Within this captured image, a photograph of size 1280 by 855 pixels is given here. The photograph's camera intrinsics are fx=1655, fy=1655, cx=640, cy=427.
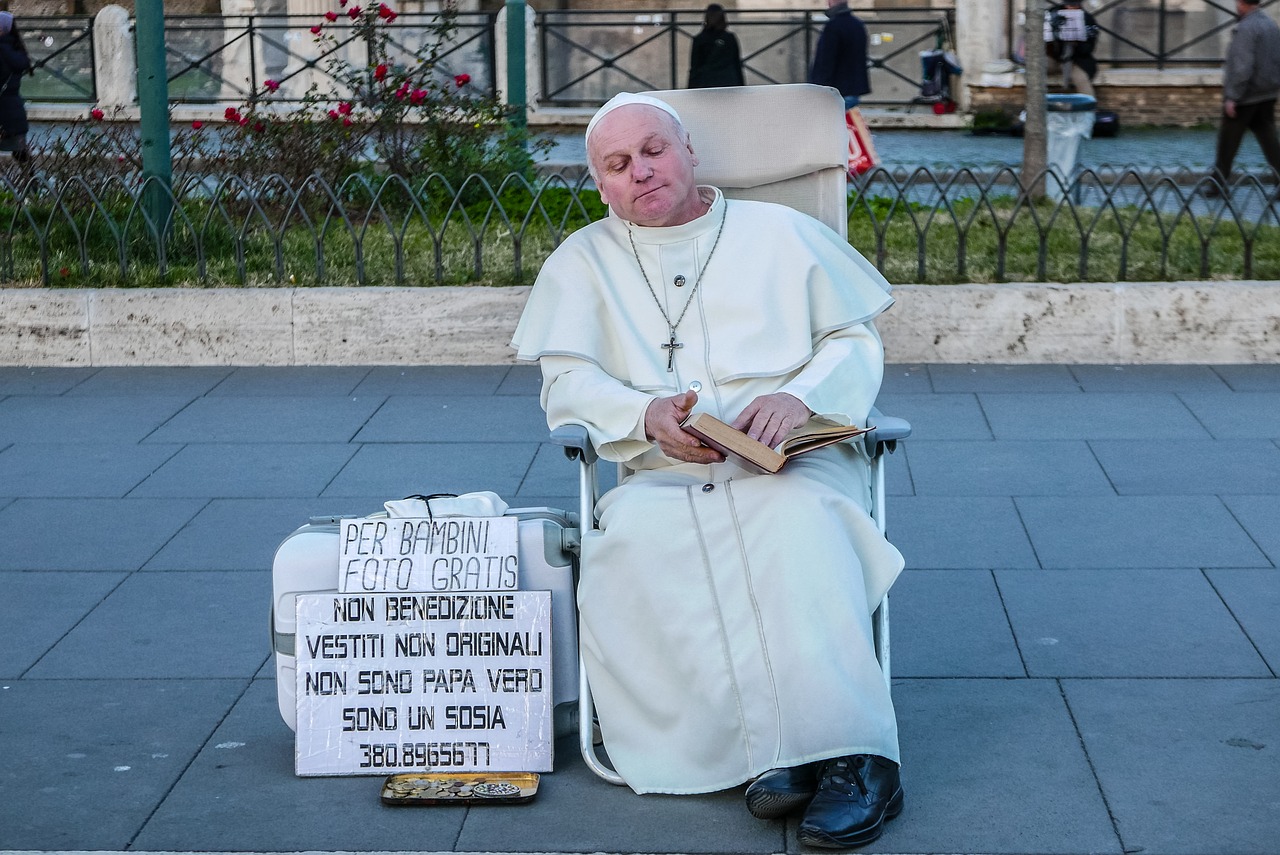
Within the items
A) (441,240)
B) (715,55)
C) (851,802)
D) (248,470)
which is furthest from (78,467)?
(715,55)

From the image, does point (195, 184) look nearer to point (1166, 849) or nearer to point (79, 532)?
point (79, 532)

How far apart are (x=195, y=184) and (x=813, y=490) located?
6.37 m

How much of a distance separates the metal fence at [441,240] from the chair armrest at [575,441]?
374 centimetres

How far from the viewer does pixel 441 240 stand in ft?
26.3

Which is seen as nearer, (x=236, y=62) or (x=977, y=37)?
(x=977, y=37)

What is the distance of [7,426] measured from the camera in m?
6.85

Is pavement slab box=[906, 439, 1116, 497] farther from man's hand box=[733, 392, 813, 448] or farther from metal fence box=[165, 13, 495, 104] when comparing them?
metal fence box=[165, 13, 495, 104]

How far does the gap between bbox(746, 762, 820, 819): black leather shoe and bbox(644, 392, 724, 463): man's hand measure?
2.20 feet

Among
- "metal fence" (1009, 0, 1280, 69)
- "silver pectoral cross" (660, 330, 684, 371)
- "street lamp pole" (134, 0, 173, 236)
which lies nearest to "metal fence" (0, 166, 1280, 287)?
"street lamp pole" (134, 0, 173, 236)

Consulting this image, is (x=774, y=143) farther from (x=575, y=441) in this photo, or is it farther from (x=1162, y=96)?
(x=1162, y=96)

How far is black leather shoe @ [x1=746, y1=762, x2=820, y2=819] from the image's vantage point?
3.30 metres

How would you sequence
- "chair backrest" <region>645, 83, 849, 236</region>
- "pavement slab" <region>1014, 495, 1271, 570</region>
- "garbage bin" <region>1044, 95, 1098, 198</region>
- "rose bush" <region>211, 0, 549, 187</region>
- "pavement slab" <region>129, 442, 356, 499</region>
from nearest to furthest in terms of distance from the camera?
1. "chair backrest" <region>645, 83, 849, 236</region>
2. "pavement slab" <region>1014, 495, 1271, 570</region>
3. "pavement slab" <region>129, 442, 356, 499</region>
4. "rose bush" <region>211, 0, 549, 187</region>
5. "garbage bin" <region>1044, 95, 1098, 198</region>

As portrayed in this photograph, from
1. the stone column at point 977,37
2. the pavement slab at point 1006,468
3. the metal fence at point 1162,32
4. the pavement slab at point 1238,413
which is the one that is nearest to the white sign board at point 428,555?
the pavement slab at point 1006,468

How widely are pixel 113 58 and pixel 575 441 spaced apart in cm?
1804
